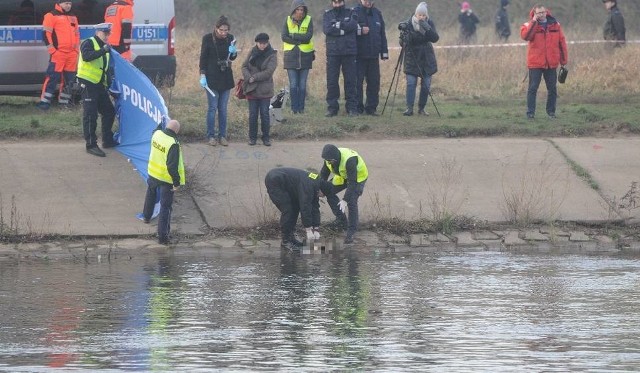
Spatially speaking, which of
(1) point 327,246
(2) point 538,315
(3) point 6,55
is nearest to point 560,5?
(3) point 6,55

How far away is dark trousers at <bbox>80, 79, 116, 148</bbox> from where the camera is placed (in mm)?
17062

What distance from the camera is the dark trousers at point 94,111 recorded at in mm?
17062

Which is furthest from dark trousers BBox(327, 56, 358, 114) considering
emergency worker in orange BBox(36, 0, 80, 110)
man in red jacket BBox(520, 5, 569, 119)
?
emergency worker in orange BBox(36, 0, 80, 110)

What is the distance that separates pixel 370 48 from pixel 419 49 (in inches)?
32.0

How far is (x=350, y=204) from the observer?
595 inches

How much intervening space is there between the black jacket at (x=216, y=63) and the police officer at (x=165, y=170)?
8.35 feet

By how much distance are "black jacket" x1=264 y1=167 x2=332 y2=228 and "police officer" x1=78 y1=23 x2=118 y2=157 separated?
3.27 meters

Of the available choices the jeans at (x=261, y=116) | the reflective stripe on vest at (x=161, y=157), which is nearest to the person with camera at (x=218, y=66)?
the jeans at (x=261, y=116)

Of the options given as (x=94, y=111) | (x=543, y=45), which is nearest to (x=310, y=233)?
(x=94, y=111)

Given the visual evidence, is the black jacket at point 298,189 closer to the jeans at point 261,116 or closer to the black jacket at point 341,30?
the jeans at point 261,116

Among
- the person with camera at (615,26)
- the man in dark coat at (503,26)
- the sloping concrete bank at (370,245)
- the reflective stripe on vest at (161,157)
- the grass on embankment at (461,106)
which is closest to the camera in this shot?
the sloping concrete bank at (370,245)

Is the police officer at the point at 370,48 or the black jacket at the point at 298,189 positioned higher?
the police officer at the point at 370,48

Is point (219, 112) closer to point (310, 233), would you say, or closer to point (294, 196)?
point (294, 196)

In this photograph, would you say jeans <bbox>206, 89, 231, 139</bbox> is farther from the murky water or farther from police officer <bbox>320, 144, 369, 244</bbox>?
the murky water
